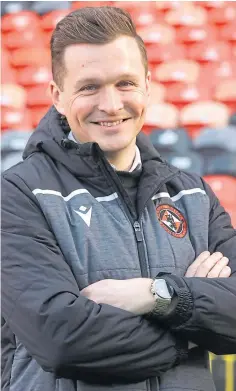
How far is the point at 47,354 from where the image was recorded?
160 cm

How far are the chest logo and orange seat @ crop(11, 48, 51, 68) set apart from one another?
3.00 metres

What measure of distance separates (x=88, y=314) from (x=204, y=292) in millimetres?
267

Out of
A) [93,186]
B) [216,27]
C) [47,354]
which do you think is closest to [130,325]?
[47,354]

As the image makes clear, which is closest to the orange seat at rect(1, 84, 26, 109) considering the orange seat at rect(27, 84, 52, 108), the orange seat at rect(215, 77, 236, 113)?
the orange seat at rect(27, 84, 52, 108)

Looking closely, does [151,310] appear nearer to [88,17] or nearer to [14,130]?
[88,17]

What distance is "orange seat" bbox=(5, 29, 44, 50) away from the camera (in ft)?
15.8

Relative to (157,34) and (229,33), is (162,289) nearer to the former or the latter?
(157,34)

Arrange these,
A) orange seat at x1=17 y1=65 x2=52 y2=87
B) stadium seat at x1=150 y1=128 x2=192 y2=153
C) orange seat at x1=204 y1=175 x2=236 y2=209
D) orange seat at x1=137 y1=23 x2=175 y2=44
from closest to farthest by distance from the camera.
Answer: orange seat at x1=204 y1=175 x2=236 y2=209 < stadium seat at x1=150 y1=128 x2=192 y2=153 < orange seat at x1=17 y1=65 x2=52 y2=87 < orange seat at x1=137 y1=23 x2=175 y2=44

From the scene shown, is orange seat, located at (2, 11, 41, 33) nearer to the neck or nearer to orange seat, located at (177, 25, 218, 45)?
orange seat, located at (177, 25, 218, 45)

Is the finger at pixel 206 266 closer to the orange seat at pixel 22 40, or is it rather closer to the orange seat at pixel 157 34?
the orange seat at pixel 157 34

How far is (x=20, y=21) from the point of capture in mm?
4902

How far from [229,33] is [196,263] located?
335cm

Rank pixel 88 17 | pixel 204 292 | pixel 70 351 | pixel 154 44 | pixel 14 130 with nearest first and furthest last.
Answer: pixel 70 351 < pixel 204 292 < pixel 88 17 < pixel 14 130 < pixel 154 44

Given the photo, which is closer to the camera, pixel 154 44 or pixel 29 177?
pixel 29 177
